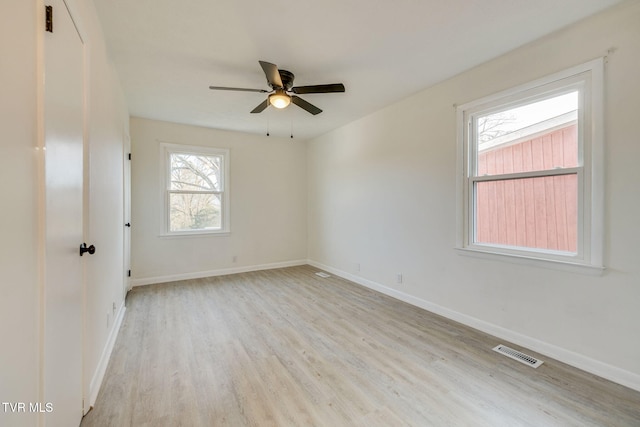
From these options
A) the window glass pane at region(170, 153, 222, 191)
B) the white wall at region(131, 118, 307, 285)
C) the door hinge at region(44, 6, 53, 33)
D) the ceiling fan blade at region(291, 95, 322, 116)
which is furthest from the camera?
the window glass pane at region(170, 153, 222, 191)

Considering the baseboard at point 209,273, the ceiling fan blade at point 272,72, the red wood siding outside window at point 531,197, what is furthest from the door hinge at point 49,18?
the baseboard at point 209,273

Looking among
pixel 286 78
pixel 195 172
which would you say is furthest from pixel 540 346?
pixel 195 172

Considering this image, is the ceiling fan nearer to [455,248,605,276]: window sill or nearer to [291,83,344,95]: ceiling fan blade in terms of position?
[291,83,344,95]: ceiling fan blade

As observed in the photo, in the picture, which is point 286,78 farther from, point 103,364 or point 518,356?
point 518,356

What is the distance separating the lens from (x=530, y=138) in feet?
7.97

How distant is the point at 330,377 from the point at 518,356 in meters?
1.63

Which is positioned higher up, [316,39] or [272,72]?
[316,39]

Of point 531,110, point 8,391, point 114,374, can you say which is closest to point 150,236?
point 114,374

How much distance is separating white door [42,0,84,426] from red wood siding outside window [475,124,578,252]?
3.32m

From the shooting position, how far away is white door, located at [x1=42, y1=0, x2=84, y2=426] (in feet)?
3.59

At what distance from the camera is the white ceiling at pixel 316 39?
189cm

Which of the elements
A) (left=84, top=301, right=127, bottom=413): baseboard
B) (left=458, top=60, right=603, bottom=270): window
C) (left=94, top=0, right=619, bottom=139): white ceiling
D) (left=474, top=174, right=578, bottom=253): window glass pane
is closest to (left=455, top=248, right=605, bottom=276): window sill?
(left=458, top=60, right=603, bottom=270): window

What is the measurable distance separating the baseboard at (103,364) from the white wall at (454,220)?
317 cm

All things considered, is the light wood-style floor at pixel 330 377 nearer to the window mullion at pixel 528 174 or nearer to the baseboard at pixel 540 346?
the baseboard at pixel 540 346
